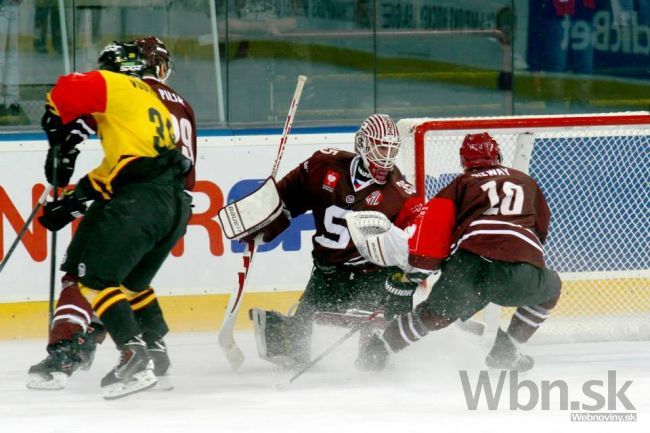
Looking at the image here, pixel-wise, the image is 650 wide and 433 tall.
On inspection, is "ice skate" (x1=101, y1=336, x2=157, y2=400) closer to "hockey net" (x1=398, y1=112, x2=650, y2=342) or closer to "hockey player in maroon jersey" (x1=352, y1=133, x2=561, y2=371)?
"hockey player in maroon jersey" (x1=352, y1=133, x2=561, y2=371)

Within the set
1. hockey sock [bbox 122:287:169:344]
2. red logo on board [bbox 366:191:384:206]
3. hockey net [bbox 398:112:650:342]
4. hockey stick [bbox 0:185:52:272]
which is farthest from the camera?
hockey net [bbox 398:112:650:342]

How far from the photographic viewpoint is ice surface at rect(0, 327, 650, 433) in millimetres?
3738

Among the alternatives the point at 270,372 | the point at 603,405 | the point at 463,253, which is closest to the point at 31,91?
the point at 270,372

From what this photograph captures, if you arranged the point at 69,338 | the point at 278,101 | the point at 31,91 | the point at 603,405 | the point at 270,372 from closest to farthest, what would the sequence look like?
the point at 603,405 → the point at 69,338 → the point at 270,372 → the point at 31,91 → the point at 278,101

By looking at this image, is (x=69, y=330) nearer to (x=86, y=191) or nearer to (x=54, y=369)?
(x=54, y=369)

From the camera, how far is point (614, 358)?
16.3 feet

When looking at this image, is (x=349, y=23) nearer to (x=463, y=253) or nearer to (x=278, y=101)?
(x=278, y=101)

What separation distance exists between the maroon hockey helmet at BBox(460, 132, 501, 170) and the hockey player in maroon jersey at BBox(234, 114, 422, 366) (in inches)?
10.8

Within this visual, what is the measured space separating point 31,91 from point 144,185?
223cm

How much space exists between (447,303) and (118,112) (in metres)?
1.19

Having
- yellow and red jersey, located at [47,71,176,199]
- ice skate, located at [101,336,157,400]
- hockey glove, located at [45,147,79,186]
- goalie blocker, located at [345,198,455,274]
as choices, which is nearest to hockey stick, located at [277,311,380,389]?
goalie blocker, located at [345,198,455,274]

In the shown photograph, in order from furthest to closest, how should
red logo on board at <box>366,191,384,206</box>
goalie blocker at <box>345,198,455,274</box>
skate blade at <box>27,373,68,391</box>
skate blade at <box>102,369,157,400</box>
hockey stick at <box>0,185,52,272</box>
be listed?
red logo on board at <box>366,191,384,206</box> < hockey stick at <box>0,185,52,272</box> < goalie blocker at <box>345,198,455,274</box> < skate blade at <box>27,373,68,391</box> < skate blade at <box>102,369,157,400</box>

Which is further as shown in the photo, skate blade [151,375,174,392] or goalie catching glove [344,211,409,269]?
goalie catching glove [344,211,409,269]

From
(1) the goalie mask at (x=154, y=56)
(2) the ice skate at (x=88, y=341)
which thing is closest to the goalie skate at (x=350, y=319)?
(2) the ice skate at (x=88, y=341)
